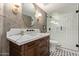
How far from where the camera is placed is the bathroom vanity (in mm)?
1397

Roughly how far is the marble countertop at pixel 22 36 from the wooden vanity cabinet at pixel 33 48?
0.15 ft

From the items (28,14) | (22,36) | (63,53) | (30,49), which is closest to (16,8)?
(28,14)

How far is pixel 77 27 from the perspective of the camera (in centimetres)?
149

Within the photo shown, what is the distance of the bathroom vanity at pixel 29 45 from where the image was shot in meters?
1.40

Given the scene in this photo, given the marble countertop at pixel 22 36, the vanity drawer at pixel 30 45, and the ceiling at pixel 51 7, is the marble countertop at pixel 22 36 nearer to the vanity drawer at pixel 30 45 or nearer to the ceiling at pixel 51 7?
the vanity drawer at pixel 30 45

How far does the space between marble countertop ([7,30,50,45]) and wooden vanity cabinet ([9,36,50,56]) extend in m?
0.05

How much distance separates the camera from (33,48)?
4.87 ft

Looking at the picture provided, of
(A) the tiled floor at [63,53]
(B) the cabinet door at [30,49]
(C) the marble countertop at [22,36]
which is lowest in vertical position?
(A) the tiled floor at [63,53]

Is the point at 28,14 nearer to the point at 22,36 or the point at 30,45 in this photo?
the point at 22,36

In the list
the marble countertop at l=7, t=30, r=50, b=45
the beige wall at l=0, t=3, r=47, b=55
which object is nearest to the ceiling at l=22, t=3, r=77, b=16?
the beige wall at l=0, t=3, r=47, b=55

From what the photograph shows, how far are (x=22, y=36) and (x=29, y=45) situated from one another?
0.17m

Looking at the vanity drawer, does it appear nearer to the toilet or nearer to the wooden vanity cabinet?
the wooden vanity cabinet

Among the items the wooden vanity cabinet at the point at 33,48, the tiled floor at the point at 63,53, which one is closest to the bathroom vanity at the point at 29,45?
the wooden vanity cabinet at the point at 33,48

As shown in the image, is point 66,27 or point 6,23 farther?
point 66,27
